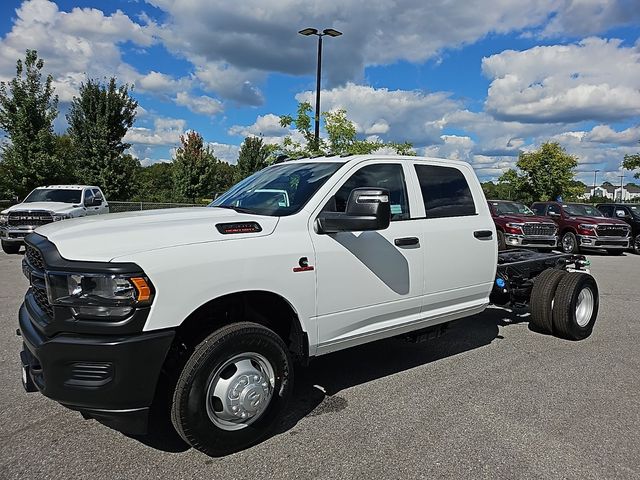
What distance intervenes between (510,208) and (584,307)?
1186 cm

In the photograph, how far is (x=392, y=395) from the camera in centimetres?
414

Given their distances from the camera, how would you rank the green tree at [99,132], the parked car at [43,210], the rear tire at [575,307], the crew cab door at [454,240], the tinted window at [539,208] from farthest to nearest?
the green tree at [99,132], the tinted window at [539,208], the parked car at [43,210], the rear tire at [575,307], the crew cab door at [454,240]

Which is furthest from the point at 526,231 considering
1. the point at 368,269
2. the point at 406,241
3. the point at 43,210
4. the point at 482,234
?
the point at 43,210

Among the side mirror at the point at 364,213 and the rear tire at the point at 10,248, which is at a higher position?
the side mirror at the point at 364,213

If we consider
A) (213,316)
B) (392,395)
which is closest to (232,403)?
(213,316)

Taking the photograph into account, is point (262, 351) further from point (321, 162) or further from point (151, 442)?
point (321, 162)

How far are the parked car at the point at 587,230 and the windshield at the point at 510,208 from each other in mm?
1695

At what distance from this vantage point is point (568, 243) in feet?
58.6

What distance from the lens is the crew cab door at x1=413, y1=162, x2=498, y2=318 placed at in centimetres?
446

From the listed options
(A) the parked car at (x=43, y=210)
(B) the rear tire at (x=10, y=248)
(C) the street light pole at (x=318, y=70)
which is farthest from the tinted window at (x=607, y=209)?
(B) the rear tire at (x=10, y=248)

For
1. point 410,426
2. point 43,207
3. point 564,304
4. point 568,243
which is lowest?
point 410,426

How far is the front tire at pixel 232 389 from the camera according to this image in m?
2.96

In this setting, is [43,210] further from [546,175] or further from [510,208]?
[546,175]

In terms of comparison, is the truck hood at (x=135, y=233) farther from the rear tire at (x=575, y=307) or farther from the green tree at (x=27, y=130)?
the green tree at (x=27, y=130)
